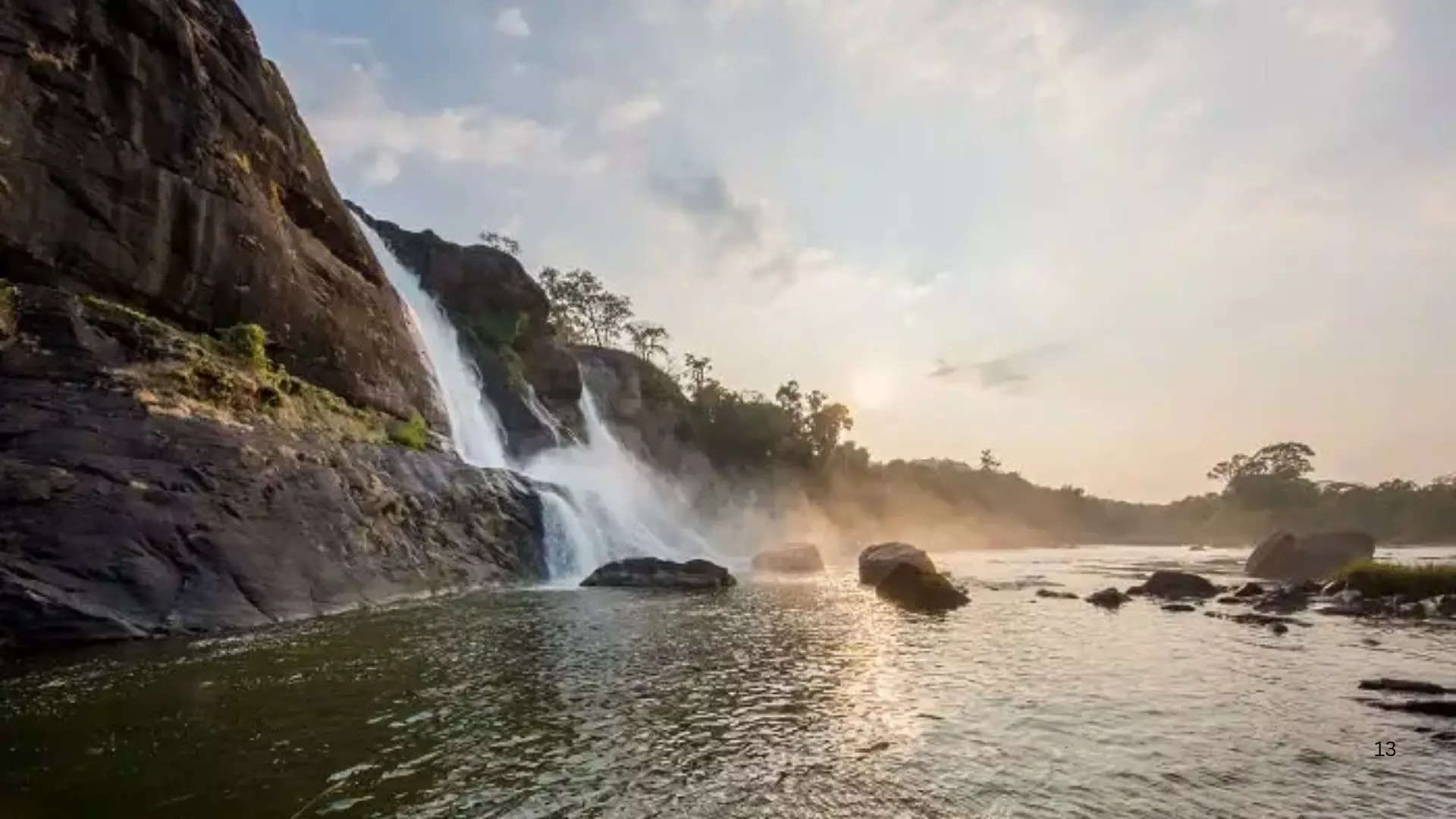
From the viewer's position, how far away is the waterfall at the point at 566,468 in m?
35.2

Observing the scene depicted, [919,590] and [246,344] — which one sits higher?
[246,344]

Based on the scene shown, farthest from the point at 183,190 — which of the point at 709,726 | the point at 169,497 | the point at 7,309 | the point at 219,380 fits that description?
the point at 709,726

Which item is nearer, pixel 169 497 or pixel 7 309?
pixel 169 497

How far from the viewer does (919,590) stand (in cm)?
2725

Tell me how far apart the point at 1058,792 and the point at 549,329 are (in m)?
57.5

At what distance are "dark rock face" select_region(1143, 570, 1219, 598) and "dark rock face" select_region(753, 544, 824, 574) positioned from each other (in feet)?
57.5

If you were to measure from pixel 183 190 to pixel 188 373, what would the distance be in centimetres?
759

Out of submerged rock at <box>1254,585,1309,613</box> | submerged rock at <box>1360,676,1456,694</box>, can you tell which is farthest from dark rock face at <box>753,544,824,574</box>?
submerged rock at <box>1360,676,1456,694</box>

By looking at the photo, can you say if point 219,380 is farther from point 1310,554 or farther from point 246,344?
point 1310,554

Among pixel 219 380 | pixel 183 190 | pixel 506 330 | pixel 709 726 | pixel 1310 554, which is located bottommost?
pixel 709 726

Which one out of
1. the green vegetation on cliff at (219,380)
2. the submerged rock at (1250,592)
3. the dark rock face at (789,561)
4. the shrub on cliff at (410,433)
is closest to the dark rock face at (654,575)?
the shrub on cliff at (410,433)

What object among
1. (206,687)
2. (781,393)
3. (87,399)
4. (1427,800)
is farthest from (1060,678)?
(781,393)

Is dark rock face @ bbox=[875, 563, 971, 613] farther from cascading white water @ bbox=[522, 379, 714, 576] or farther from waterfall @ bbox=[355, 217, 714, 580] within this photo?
cascading white water @ bbox=[522, 379, 714, 576]

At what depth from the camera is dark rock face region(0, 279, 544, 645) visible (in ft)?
54.0
